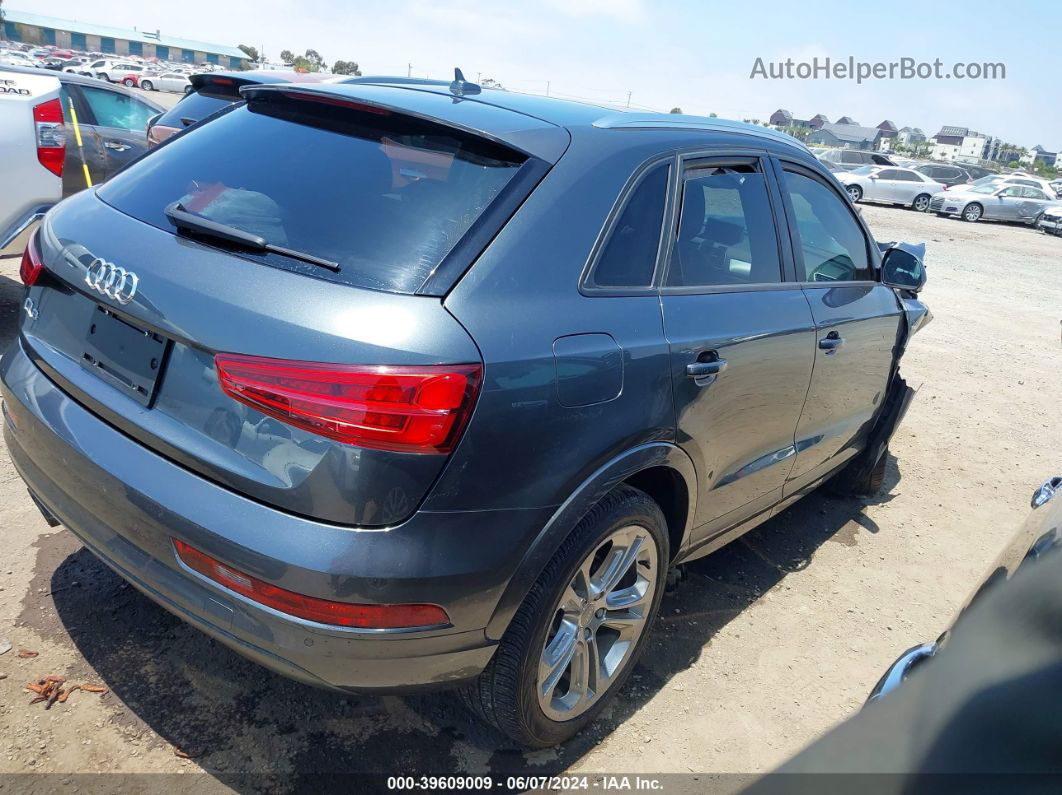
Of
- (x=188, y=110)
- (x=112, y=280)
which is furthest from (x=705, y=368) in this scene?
(x=188, y=110)

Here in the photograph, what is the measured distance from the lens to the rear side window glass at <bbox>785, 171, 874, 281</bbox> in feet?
11.3

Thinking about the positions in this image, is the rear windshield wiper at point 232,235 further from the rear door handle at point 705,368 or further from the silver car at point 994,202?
the silver car at point 994,202

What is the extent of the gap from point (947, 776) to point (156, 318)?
1931mm

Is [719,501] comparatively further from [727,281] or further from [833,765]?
[833,765]

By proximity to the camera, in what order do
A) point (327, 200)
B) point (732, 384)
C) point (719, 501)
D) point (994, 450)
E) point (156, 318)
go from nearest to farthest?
point (156, 318) → point (327, 200) → point (732, 384) → point (719, 501) → point (994, 450)

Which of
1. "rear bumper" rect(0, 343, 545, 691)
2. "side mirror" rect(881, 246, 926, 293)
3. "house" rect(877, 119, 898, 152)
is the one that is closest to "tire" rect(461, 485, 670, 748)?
"rear bumper" rect(0, 343, 545, 691)

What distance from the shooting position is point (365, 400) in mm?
1825

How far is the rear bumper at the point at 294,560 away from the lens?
73.7 inches

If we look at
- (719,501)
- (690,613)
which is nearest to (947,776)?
(719,501)

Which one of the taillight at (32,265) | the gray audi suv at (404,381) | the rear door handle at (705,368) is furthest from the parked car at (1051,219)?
the taillight at (32,265)

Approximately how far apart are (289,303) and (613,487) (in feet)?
3.40

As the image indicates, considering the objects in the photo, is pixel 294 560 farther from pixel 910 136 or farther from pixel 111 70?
pixel 910 136

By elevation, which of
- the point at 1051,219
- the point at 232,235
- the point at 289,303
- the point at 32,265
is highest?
the point at 232,235

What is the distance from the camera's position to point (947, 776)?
772 millimetres
